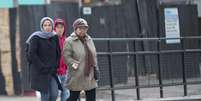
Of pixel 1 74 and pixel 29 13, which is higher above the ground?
pixel 29 13

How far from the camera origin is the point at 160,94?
12594mm

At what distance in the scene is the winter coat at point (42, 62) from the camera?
369 inches

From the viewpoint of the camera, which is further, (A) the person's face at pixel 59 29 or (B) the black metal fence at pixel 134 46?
(B) the black metal fence at pixel 134 46

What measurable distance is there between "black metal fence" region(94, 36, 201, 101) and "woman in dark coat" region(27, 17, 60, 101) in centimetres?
239

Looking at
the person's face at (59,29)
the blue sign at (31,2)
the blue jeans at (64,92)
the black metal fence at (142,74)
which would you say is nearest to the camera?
the person's face at (59,29)

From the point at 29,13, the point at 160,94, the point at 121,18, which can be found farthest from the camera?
the point at 121,18

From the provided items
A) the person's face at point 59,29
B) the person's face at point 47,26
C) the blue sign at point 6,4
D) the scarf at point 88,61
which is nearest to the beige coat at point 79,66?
the scarf at point 88,61

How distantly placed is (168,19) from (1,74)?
14.4 ft

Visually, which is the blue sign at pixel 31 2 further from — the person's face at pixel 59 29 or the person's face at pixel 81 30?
the person's face at pixel 81 30

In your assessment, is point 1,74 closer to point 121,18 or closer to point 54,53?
point 121,18

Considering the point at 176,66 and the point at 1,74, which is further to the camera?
the point at 1,74

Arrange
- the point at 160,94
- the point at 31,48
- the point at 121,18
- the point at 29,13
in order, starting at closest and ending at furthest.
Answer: the point at 31,48, the point at 160,94, the point at 29,13, the point at 121,18

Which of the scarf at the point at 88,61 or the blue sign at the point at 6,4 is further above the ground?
the blue sign at the point at 6,4

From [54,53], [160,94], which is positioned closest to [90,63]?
[54,53]
